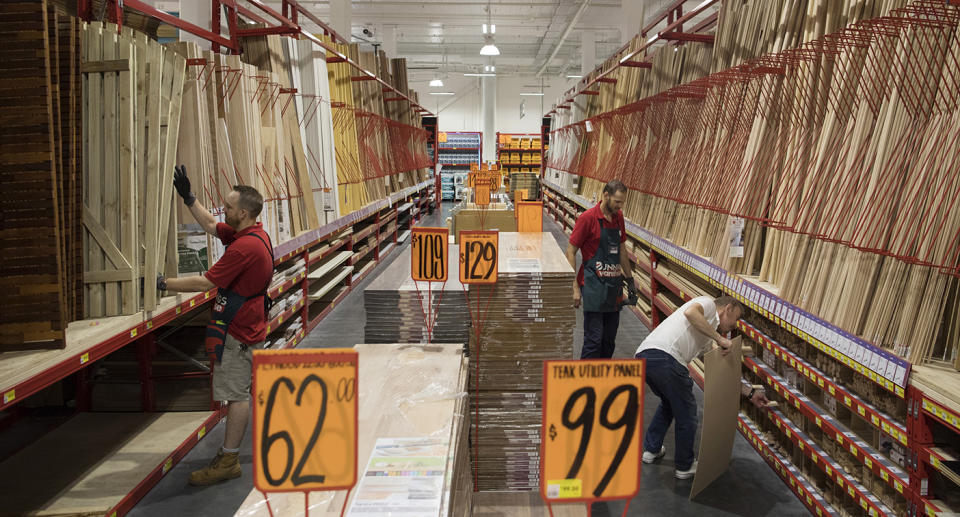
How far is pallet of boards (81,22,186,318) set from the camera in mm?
3211

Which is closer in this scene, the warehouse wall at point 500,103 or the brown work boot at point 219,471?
the brown work boot at point 219,471

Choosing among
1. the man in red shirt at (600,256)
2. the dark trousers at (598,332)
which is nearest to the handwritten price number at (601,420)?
the man in red shirt at (600,256)

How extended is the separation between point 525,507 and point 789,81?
3273mm

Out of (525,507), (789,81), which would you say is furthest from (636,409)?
(789,81)

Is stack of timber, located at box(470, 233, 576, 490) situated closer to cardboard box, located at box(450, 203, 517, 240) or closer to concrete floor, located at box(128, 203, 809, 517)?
concrete floor, located at box(128, 203, 809, 517)

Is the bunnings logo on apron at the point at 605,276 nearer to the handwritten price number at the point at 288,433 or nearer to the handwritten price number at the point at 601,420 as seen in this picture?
the handwritten price number at the point at 601,420

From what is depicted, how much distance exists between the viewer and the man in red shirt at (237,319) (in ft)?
12.3

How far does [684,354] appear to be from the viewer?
4.04m

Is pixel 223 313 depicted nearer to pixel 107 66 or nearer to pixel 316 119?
pixel 107 66

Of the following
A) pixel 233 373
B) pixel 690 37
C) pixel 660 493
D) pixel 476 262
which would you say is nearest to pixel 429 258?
pixel 476 262

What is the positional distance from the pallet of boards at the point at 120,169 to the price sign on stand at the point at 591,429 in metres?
2.73

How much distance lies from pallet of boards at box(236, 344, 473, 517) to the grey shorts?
1266 millimetres

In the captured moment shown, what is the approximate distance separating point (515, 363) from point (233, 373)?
1817 mm

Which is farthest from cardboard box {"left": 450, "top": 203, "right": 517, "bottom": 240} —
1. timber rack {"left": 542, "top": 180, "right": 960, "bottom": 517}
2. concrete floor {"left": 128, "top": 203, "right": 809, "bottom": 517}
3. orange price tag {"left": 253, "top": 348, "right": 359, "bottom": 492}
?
orange price tag {"left": 253, "top": 348, "right": 359, "bottom": 492}
